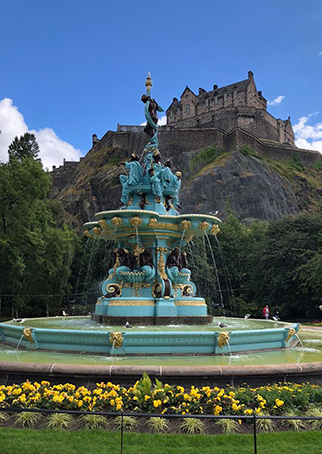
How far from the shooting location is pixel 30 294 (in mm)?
35969

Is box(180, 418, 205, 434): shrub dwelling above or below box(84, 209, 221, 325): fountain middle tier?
below

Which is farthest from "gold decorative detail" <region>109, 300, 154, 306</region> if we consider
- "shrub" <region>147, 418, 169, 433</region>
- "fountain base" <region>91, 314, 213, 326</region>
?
"shrub" <region>147, 418, 169, 433</region>

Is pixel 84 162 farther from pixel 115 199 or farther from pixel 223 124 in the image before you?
pixel 223 124

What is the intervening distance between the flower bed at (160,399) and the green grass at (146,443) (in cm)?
46

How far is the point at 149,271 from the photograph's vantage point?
13914 millimetres

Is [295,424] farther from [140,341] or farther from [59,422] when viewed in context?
[140,341]

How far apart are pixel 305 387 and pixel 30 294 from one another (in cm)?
3233

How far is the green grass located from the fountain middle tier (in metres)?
7.23

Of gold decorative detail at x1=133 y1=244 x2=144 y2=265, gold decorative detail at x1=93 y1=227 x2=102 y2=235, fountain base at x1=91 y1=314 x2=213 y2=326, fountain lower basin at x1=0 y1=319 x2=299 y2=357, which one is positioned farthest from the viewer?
gold decorative detail at x1=93 y1=227 x2=102 y2=235

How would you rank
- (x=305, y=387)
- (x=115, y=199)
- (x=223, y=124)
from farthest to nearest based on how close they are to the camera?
(x=223, y=124), (x=115, y=199), (x=305, y=387)

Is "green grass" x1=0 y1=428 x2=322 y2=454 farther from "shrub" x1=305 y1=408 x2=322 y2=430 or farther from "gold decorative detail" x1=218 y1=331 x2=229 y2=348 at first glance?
"gold decorative detail" x1=218 y1=331 x2=229 y2=348

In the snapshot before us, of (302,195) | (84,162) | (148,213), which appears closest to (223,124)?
(302,195)

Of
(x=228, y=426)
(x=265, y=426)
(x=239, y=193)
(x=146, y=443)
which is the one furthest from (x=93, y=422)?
(x=239, y=193)

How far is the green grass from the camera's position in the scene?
197 inches
